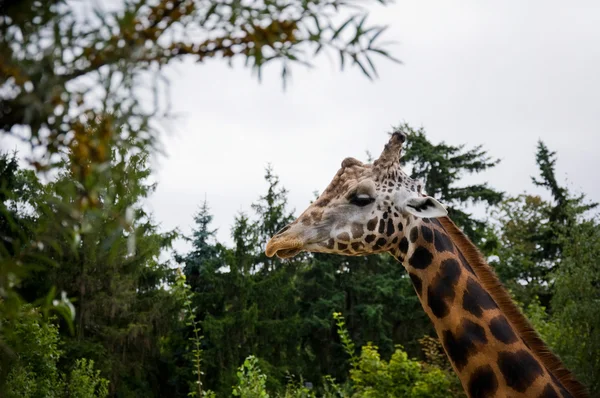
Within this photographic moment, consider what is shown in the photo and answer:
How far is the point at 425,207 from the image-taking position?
3098 millimetres

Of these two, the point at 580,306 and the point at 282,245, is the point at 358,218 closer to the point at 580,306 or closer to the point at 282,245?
the point at 282,245

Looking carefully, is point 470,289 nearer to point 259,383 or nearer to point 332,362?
point 259,383

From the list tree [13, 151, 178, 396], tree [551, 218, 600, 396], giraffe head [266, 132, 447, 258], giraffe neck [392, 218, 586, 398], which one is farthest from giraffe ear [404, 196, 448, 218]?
tree [13, 151, 178, 396]

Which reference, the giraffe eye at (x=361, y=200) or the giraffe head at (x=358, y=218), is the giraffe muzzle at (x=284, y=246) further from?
the giraffe eye at (x=361, y=200)

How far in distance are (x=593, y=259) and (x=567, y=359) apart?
1.56 meters

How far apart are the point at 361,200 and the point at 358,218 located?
93 millimetres

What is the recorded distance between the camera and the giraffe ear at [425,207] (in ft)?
9.87

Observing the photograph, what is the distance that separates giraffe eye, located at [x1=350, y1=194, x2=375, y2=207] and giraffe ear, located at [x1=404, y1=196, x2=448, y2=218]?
0.18 m

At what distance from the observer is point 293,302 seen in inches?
683

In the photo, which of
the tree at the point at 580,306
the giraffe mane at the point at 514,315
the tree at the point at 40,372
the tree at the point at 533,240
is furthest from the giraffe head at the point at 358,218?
the tree at the point at 533,240

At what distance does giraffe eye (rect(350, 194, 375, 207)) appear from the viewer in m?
3.26

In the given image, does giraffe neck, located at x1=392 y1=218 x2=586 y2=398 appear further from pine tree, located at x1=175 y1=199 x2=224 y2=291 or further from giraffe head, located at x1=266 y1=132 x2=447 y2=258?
pine tree, located at x1=175 y1=199 x2=224 y2=291

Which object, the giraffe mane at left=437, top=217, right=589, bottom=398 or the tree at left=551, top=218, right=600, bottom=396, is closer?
the giraffe mane at left=437, top=217, right=589, bottom=398

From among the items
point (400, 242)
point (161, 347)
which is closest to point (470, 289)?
point (400, 242)
